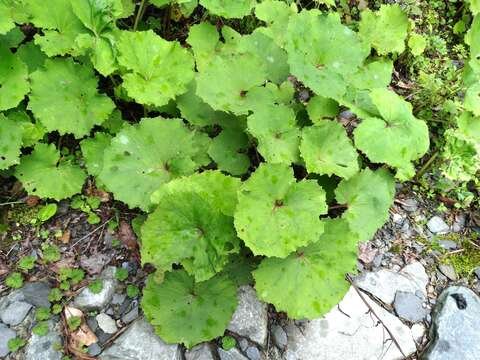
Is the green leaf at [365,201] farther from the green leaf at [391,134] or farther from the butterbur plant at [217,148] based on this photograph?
the green leaf at [391,134]

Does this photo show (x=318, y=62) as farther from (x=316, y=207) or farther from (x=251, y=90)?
(x=316, y=207)

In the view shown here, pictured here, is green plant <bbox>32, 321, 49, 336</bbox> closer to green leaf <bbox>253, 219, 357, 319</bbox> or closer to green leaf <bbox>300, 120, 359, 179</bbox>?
green leaf <bbox>253, 219, 357, 319</bbox>

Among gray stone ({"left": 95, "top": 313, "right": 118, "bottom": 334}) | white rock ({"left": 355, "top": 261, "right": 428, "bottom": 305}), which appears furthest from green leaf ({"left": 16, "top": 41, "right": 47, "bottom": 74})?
white rock ({"left": 355, "top": 261, "right": 428, "bottom": 305})

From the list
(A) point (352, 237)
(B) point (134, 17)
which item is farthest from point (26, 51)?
(A) point (352, 237)

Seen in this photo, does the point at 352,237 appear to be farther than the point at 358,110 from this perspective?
No

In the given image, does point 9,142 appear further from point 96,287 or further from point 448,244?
point 448,244

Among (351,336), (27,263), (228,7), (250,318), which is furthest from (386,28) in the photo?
(27,263)
